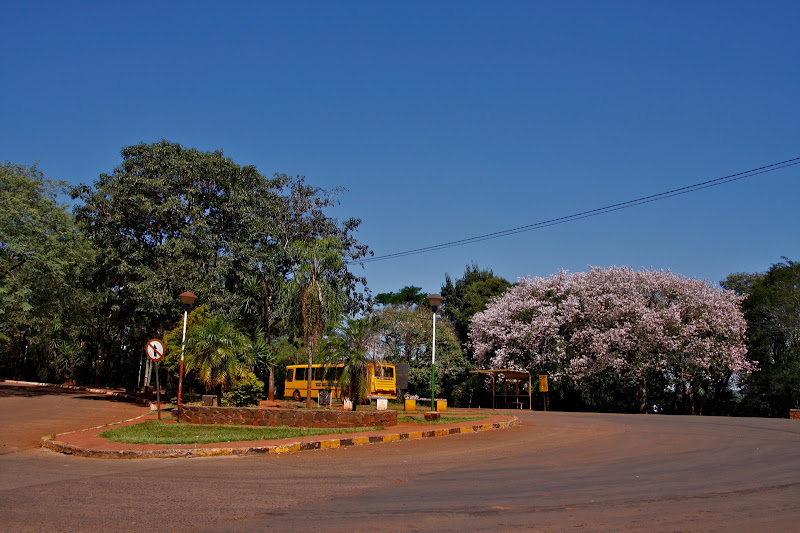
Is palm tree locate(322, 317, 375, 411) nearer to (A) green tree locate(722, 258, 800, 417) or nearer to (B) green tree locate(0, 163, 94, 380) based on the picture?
(B) green tree locate(0, 163, 94, 380)

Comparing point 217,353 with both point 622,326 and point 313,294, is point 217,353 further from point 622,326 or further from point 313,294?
point 622,326

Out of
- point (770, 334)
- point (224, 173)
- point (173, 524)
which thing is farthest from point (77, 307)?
point (770, 334)

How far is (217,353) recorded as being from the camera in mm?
19203

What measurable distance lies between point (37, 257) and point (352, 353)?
18.6m

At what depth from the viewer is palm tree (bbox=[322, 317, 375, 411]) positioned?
20.2m

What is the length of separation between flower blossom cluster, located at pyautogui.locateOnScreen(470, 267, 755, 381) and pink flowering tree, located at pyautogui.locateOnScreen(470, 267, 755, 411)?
52mm

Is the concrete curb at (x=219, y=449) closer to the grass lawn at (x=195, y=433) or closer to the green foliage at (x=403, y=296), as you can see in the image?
the grass lawn at (x=195, y=433)

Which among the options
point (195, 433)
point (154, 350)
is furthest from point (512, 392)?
point (195, 433)

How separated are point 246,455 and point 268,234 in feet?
68.7

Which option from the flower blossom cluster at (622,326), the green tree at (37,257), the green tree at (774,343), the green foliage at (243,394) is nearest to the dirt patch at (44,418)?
the green foliage at (243,394)

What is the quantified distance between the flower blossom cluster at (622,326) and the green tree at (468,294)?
928cm

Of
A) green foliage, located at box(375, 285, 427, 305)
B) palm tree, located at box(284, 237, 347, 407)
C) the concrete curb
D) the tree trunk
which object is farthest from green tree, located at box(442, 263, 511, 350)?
the concrete curb

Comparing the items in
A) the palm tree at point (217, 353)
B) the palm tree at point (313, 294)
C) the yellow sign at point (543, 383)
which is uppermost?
the palm tree at point (313, 294)

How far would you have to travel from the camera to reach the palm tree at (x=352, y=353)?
20234 millimetres
